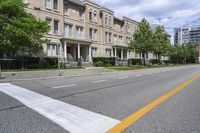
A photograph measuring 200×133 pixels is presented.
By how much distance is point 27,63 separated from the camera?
22062mm

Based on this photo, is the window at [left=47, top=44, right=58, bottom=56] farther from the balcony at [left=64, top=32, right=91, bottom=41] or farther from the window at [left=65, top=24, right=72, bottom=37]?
the window at [left=65, top=24, right=72, bottom=37]

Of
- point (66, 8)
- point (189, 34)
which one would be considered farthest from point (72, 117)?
point (189, 34)

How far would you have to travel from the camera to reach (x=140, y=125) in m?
4.00

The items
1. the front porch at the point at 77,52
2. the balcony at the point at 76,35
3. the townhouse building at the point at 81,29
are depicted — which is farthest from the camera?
the balcony at the point at 76,35

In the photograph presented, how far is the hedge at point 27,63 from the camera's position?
19.0m

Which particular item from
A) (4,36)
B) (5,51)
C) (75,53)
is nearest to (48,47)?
(75,53)

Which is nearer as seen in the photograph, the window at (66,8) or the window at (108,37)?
the window at (66,8)

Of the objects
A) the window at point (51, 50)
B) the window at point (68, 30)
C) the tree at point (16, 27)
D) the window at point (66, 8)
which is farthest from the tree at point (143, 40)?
the tree at point (16, 27)

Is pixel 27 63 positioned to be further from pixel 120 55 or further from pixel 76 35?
pixel 120 55

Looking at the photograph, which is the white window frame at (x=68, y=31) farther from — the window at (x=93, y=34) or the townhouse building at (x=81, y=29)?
the window at (x=93, y=34)

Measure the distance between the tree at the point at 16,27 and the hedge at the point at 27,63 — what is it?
47.0 inches

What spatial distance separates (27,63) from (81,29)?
12.8 m

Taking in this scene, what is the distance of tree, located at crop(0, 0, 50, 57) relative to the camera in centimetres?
1691

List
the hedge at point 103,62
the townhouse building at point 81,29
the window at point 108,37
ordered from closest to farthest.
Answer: the townhouse building at point 81,29 → the hedge at point 103,62 → the window at point 108,37
